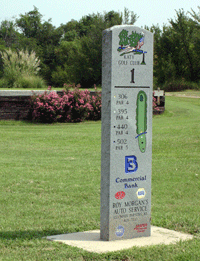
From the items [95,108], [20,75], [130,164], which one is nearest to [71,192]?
[130,164]

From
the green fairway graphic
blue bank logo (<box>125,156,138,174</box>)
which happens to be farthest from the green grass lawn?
the green fairway graphic

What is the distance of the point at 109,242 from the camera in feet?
12.1

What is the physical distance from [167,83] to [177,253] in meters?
28.9

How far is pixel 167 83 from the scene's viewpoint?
103 ft

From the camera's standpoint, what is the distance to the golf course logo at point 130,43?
11.9ft

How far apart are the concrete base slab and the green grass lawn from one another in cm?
12

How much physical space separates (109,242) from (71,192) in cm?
195

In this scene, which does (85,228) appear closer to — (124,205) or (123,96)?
(124,205)

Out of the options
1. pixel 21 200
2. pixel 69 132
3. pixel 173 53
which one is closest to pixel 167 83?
pixel 173 53

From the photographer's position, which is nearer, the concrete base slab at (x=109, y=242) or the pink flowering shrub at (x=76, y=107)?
the concrete base slab at (x=109, y=242)

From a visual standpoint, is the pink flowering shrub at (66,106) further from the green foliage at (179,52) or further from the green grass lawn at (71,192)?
the green foliage at (179,52)

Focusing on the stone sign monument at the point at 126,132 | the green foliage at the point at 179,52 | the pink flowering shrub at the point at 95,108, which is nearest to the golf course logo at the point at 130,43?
the stone sign monument at the point at 126,132

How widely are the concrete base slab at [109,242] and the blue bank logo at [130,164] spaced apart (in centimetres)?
67

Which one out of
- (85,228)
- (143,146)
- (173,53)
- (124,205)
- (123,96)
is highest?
(173,53)
